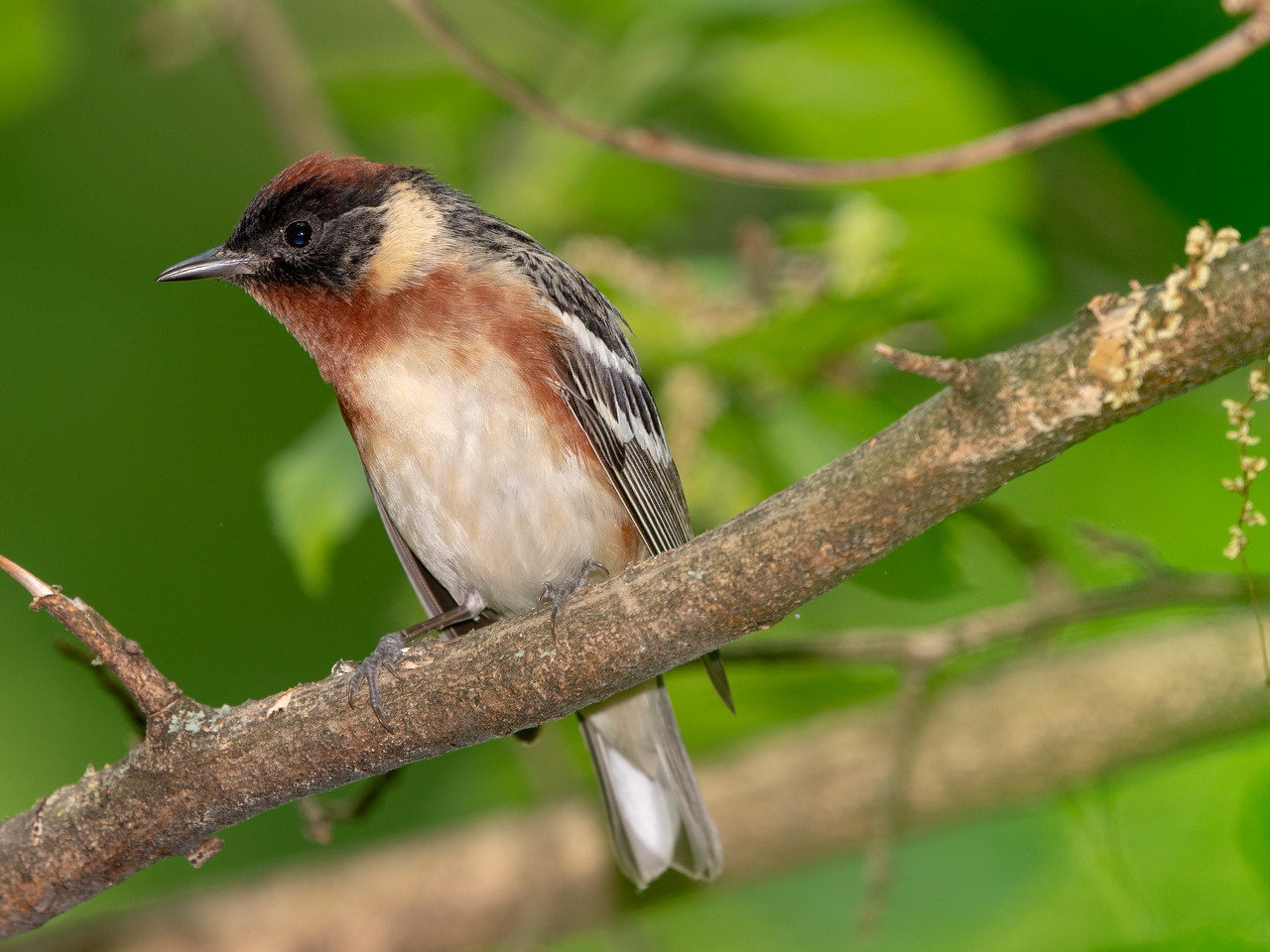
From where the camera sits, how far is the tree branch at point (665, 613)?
192 cm

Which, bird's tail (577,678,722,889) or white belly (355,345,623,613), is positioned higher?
white belly (355,345,623,613)

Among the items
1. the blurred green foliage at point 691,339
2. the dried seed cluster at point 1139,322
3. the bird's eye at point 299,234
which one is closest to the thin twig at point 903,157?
the dried seed cluster at point 1139,322

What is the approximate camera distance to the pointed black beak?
3.49 metres

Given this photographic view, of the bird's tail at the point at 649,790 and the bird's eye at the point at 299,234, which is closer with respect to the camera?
the bird's eye at the point at 299,234

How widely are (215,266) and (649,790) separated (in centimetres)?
200

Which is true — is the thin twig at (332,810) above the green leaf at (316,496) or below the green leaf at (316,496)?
below

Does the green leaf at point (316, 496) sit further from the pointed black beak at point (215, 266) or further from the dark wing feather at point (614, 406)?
the dark wing feather at point (614, 406)

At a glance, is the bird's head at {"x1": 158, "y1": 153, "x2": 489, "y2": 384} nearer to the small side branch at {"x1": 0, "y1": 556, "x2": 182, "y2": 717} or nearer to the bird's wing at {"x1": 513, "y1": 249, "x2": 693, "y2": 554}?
the bird's wing at {"x1": 513, "y1": 249, "x2": 693, "y2": 554}

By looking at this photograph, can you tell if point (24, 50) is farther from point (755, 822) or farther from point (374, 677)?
point (755, 822)

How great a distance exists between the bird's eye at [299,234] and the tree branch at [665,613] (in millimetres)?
1392

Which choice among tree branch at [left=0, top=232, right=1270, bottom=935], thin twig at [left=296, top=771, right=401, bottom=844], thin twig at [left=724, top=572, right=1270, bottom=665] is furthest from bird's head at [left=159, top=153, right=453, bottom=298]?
thin twig at [left=724, top=572, right=1270, bottom=665]

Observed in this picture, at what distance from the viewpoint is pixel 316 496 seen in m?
3.52

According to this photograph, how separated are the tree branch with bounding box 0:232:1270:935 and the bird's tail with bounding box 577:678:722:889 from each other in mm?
1100

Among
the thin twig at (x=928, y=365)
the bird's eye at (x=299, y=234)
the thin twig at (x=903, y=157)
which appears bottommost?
the thin twig at (x=928, y=365)
